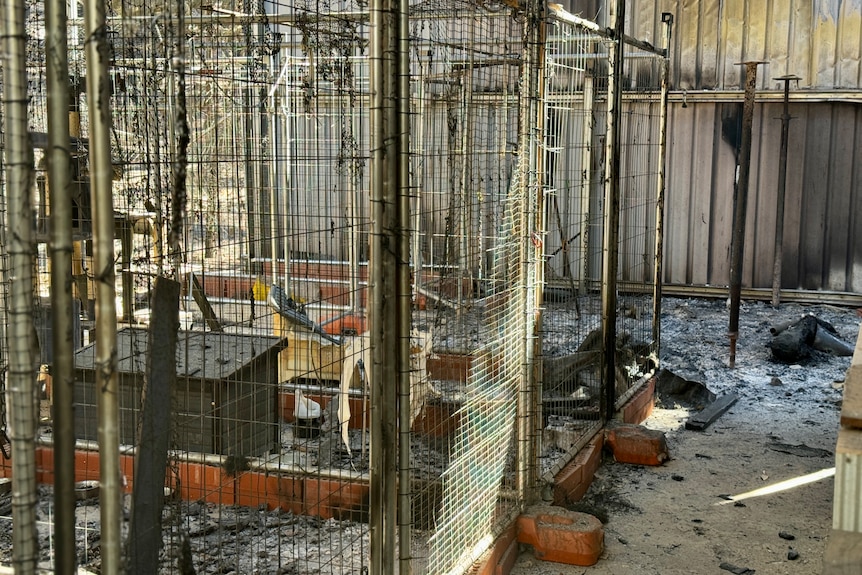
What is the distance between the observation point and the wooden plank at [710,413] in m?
8.38

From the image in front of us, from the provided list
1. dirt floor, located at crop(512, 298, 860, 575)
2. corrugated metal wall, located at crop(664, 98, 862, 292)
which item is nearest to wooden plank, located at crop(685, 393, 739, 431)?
dirt floor, located at crop(512, 298, 860, 575)

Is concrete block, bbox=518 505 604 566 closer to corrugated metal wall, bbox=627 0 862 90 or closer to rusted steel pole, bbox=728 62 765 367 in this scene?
rusted steel pole, bbox=728 62 765 367

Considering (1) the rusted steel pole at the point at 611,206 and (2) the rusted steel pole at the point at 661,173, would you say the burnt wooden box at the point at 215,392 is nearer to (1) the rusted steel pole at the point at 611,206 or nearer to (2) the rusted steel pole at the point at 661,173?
(1) the rusted steel pole at the point at 611,206

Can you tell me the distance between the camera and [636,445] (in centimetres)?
746

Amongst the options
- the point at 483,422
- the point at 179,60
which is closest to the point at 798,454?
the point at 483,422

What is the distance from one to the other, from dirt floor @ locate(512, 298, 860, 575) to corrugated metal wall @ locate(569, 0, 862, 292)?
331 cm

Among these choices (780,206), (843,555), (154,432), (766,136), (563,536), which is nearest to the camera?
(843,555)

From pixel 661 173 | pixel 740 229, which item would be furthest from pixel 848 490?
pixel 740 229

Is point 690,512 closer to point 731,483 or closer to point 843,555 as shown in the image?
point 731,483

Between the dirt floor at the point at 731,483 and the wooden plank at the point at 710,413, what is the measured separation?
6cm

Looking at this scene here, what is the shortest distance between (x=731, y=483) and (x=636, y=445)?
75 cm

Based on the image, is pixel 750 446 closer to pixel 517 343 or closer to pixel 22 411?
pixel 517 343

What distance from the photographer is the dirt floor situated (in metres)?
5.78

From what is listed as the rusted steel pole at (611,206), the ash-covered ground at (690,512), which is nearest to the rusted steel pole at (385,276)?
the ash-covered ground at (690,512)
